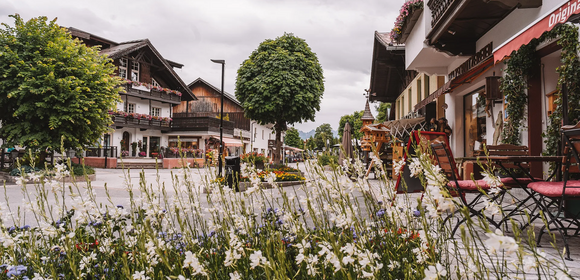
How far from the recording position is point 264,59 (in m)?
22.0

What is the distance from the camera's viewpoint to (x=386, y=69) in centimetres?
2348

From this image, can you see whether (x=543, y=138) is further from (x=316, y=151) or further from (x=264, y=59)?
(x=264, y=59)

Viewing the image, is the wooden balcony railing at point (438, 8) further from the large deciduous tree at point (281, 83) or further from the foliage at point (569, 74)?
the large deciduous tree at point (281, 83)

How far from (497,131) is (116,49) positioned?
103 ft

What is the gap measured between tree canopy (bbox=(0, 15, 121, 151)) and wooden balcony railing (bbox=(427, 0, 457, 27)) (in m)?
12.0

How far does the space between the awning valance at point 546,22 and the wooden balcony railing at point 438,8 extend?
2866 millimetres

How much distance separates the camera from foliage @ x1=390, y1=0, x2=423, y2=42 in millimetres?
10932

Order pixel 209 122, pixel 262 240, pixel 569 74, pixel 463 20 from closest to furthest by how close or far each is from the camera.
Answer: pixel 262 240
pixel 569 74
pixel 463 20
pixel 209 122

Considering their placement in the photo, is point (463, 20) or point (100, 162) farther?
point (100, 162)

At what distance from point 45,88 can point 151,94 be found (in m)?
22.6

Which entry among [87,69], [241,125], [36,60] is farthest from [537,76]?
[241,125]

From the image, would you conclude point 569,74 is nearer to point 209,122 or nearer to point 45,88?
point 45,88

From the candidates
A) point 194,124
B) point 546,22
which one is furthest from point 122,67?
point 546,22

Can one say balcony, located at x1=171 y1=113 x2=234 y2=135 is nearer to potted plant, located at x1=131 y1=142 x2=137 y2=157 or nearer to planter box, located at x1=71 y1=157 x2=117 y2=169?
potted plant, located at x1=131 y1=142 x2=137 y2=157
